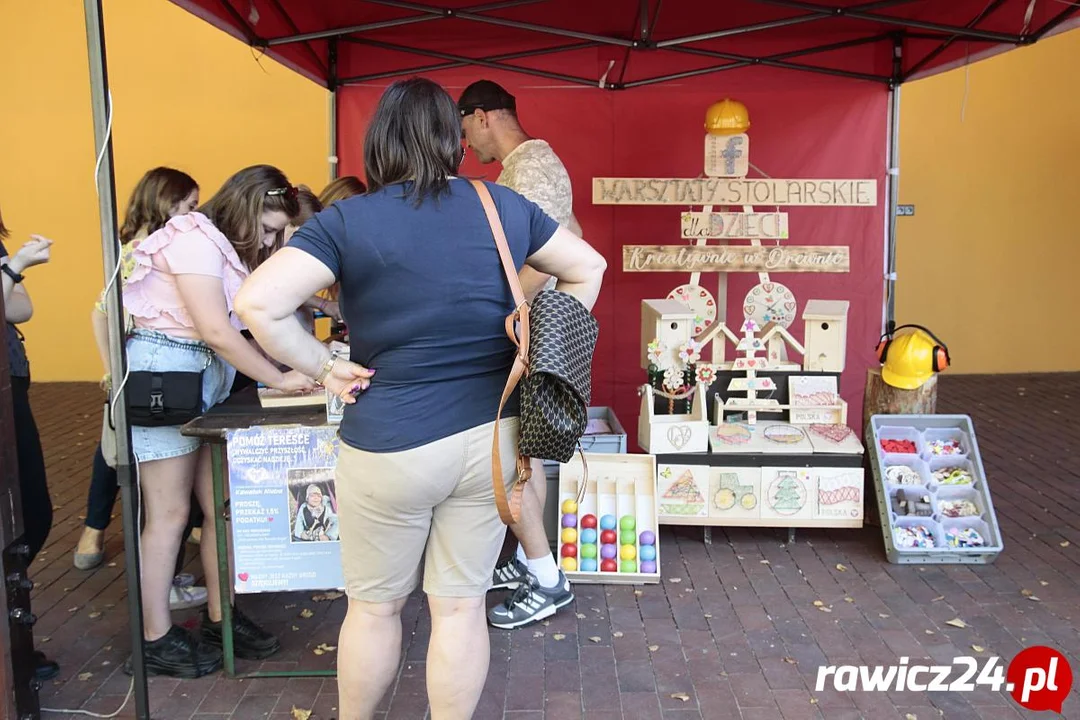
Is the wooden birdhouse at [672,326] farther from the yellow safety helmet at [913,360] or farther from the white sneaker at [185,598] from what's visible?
the white sneaker at [185,598]

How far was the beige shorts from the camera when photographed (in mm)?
1864

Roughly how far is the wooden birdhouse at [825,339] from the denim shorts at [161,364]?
2.45 metres

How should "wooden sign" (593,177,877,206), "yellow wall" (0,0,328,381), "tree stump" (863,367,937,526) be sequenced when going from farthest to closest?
"yellow wall" (0,0,328,381)
"wooden sign" (593,177,877,206)
"tree stump" (863,367,937,526)

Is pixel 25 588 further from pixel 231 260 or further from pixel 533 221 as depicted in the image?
pixel 533 221

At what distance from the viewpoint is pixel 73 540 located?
13.1ft

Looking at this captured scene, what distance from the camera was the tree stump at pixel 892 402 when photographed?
12.8 ft

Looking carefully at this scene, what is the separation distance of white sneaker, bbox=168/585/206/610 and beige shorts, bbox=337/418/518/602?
1.58 meters

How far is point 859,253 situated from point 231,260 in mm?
3487

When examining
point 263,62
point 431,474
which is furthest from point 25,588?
point 263,62

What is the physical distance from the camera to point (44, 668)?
2781 millimetres

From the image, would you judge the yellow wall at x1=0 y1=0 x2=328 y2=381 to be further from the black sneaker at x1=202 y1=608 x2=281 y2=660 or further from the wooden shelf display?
the black sneaker at x1=202 y1=608 x2=281 y2=660

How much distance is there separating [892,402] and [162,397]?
2.94 meters

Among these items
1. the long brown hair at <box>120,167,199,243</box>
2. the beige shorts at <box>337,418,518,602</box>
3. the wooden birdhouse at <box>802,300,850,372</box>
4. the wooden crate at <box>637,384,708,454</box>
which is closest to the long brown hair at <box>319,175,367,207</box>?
the long brown hair at <box>120,167,199,243</box>

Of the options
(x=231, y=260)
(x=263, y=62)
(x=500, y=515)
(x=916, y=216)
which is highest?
(x=263, y=62)
